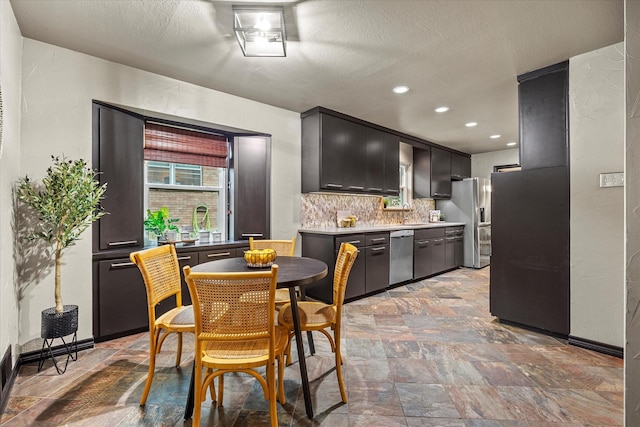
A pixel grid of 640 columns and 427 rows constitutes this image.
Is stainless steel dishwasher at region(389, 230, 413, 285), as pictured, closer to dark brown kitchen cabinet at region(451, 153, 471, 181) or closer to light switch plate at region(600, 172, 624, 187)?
light switch plate at region(600, 172, 624, 187)

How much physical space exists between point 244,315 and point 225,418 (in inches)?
30.6

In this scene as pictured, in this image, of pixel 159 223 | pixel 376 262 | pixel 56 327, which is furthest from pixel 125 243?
pixel 376 262

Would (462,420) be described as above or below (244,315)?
below

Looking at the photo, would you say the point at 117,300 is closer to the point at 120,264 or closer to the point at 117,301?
the point at 117,301

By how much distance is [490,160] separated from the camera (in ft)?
21.4

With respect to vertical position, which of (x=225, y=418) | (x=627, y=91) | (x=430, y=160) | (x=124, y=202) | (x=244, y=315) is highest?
(x=430, y=160)

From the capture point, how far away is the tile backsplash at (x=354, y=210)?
420 centimetres

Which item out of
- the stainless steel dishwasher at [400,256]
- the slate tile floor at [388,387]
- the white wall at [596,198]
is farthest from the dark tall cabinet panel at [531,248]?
the stainless steel dishwasher at [400,256]

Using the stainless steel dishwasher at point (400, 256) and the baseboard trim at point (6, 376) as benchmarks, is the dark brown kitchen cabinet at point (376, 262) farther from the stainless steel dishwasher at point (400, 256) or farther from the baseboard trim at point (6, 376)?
the baseboard trim at point (6, 376)

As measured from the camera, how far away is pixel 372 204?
5.20 meters

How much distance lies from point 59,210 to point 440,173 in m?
5.82

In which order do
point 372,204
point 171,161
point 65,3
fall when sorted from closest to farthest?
1. point 65,3
2. point 171,161
3. point 372,204

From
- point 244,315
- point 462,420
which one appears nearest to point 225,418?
point 244,315

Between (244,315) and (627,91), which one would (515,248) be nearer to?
(627,91)
